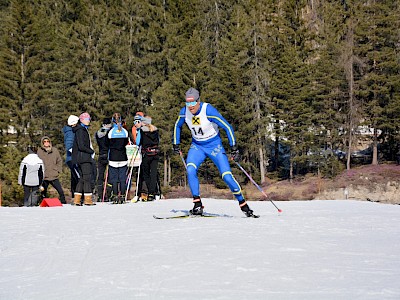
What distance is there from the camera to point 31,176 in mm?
11883

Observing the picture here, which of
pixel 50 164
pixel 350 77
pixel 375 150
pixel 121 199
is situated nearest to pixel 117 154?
pixel 121 199

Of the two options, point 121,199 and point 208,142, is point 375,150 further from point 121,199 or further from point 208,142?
point 208,142

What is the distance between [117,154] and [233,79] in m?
35.9

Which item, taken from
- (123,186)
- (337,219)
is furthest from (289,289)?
(123,186)

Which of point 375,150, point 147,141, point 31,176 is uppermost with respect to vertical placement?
point 375,150

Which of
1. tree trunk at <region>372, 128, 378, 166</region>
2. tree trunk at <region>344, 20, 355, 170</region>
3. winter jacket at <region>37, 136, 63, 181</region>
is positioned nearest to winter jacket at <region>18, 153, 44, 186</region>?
winter jacket at <region>37, 136, 63, 181</region>

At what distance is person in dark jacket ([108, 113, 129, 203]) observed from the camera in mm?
11961

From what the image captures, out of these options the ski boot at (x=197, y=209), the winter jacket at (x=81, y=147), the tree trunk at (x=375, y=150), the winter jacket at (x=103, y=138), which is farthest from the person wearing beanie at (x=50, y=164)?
the tree trunk at (x=375, y=150)

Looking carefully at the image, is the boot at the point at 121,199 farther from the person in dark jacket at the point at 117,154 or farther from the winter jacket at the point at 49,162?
the winter jacket at the point at 49,162

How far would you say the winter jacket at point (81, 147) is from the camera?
36.6ft

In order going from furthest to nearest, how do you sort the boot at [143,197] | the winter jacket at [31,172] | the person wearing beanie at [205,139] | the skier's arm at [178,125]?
1. the boot at [143,197]
2. the winter jacket at [31,172]
3. the skier's arm at [178,125]
4. the person wearing beanie at [205,139]

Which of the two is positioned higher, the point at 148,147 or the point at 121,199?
the point at 148,147

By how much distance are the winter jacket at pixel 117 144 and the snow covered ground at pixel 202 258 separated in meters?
3.71

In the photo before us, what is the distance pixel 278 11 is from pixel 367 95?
517 inches
